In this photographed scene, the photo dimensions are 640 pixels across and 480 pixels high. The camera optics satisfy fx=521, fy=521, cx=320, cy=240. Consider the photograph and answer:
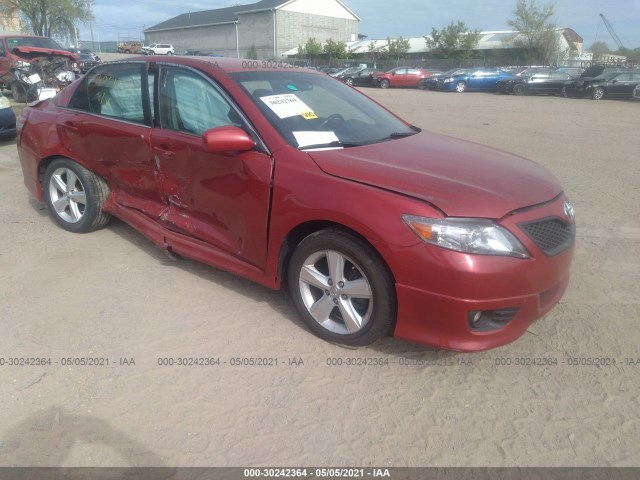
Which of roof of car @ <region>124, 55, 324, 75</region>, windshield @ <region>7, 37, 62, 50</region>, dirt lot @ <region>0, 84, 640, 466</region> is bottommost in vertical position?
dirt lot @ <region>0, 84, 640, 466</region>

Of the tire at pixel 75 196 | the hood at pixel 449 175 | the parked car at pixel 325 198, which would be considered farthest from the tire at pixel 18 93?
the hood at pixel 449 175

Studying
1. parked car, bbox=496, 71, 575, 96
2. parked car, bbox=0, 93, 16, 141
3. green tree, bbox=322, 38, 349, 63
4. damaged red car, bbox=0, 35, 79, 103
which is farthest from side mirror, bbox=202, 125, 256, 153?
green tree, bbox=322, 38, 349, 63

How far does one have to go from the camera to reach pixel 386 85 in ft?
108

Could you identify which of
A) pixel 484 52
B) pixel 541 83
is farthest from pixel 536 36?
pixel 541 83

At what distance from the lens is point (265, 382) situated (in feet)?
9.35

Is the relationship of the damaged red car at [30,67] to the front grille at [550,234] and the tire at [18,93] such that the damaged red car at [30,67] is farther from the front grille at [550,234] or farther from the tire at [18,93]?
the front grille at [550,234]

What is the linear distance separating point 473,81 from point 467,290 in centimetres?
2917

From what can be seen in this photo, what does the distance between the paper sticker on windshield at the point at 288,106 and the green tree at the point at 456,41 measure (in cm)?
5268

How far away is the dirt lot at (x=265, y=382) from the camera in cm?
240

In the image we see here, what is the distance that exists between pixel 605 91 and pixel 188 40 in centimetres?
7002

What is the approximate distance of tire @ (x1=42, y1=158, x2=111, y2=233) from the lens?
4.47m

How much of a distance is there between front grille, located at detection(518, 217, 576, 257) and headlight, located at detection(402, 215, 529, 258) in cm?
15

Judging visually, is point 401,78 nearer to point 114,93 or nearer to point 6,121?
point 6,121

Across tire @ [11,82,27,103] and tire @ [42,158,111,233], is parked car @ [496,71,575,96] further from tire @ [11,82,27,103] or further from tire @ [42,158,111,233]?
tire @ [42,158,111,233]
